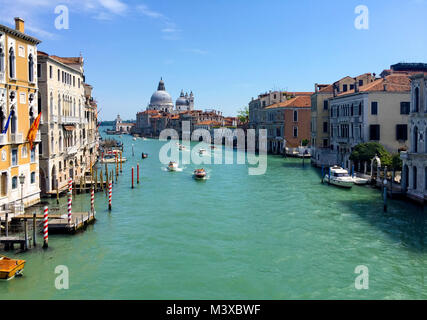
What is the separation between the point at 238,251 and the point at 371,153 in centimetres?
1615

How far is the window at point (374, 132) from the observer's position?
98.2ft

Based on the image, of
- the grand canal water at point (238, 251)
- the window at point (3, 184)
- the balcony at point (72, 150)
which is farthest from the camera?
the balcony at point (72, 150)

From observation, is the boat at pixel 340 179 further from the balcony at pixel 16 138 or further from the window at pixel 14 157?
the window at pixel 14 157

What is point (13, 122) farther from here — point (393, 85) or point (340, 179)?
point (393, 85)

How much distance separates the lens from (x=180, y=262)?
13469mm

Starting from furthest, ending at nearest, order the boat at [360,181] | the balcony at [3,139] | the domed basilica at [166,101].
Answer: the domed basilica at [166,101]
the boat at [360,181]
the balcony at [3,139]

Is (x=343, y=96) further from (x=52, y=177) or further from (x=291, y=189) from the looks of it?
(x=52, y=177)

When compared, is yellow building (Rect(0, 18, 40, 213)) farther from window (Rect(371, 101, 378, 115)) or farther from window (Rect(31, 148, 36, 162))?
window (Rect(371, 101, 378, 115))

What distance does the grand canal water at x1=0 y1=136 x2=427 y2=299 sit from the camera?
37.6 ft

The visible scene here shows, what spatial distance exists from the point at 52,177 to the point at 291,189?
561 inches

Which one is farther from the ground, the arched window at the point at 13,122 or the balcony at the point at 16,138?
the arched window at the point at 13,122

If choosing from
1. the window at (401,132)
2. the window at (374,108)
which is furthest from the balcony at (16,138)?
the window at (401,132)

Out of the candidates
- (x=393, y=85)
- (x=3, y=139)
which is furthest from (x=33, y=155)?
(x=393, y=85)
